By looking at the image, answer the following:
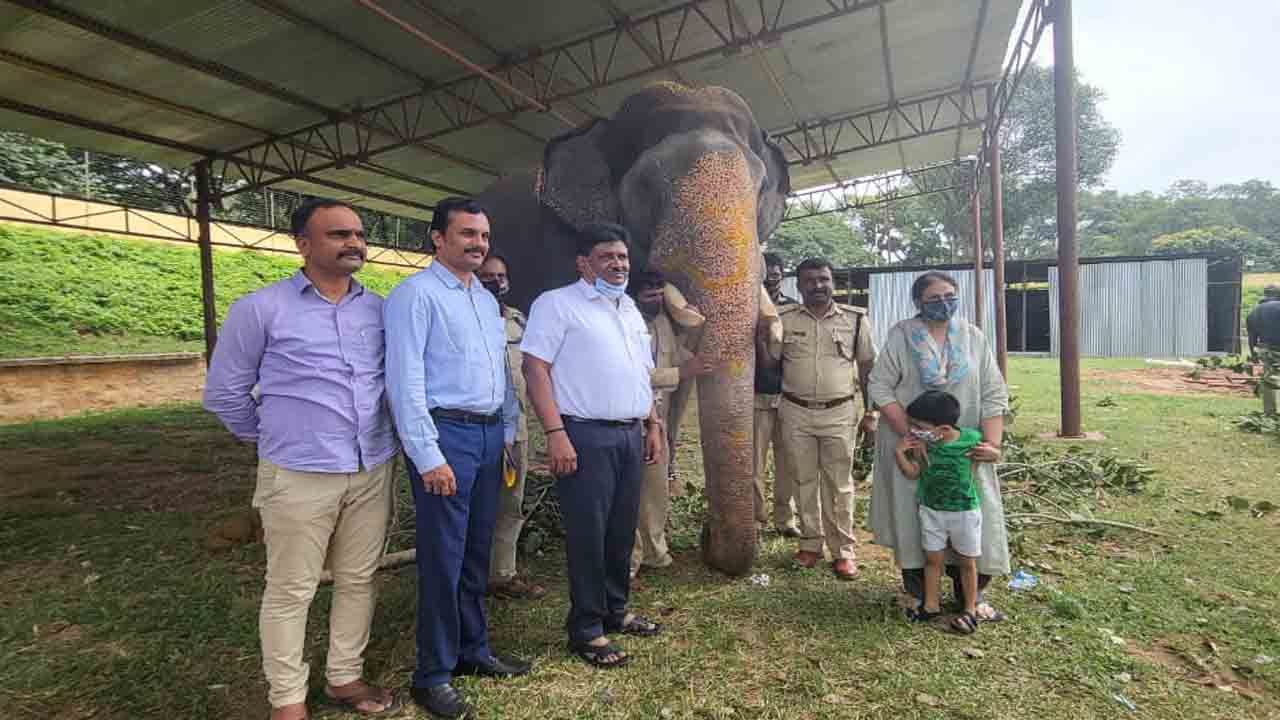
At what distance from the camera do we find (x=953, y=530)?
10.1ft

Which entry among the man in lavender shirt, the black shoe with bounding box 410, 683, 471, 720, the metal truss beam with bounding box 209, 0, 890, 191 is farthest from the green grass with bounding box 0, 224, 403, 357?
the black shoe with bounding box 410, 683, 471, 720

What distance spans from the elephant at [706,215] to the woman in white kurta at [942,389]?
677mm

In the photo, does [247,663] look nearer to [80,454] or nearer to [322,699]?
[322,699]

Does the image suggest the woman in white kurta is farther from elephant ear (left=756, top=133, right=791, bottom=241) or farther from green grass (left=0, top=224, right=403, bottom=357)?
green grass (left=0, top=224, right=403, bottom=357)

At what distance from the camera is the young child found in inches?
121

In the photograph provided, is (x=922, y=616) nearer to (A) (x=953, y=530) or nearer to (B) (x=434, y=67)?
(A) (x=953, y=530)

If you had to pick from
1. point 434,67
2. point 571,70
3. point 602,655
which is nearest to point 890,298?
point 571,70

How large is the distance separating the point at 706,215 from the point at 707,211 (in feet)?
0.08

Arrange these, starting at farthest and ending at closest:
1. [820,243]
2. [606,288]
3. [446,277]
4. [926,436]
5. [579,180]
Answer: [820,243], [579,180], [926,436], [606,288], [446,277]

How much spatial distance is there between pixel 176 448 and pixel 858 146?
13.0 metres

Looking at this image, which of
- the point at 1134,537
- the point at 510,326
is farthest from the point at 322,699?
the point at 1134,537

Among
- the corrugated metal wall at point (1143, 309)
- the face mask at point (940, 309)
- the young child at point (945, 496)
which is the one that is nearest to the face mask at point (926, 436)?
the young child at point (945, 496)

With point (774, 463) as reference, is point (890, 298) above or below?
above

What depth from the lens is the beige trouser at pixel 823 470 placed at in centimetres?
386
